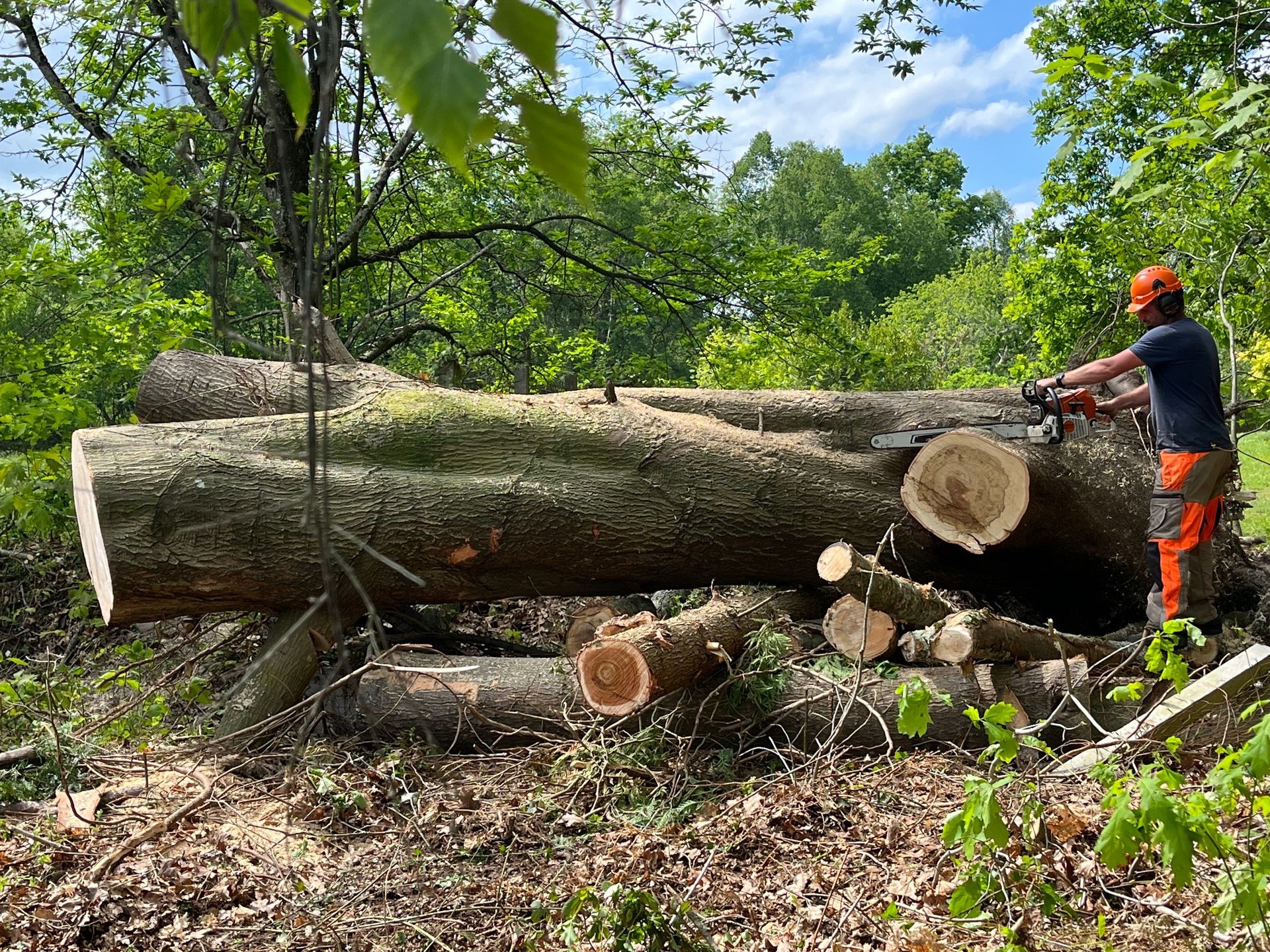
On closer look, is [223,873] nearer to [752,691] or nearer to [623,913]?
[623,913]

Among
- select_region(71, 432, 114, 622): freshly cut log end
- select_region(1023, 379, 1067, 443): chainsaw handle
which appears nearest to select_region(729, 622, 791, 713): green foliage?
select_region(1023, 379, 1067, 443): chainsaw handle

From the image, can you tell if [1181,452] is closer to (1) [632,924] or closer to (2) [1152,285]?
(2) [1152,285]

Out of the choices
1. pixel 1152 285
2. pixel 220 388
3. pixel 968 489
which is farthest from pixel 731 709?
pixel 220 388

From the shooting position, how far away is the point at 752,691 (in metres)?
4.73

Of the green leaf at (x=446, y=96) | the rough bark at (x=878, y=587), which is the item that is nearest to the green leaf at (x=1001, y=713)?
the rough bark at (x=878, y=587)

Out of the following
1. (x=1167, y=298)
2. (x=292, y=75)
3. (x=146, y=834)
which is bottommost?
(x=146, y=834)

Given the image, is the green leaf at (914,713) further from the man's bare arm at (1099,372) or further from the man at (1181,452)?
the man's bare arm at (1099,372)

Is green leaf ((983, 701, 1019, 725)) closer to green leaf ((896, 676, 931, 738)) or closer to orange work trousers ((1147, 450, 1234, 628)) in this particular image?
green leaf ((896, 676, 931, 738))

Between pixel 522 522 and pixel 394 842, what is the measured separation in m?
1.79

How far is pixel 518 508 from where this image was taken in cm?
538

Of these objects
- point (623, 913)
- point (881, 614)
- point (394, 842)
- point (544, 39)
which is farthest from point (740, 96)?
point (544, 39)

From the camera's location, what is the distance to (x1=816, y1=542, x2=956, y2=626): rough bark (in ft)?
15.3

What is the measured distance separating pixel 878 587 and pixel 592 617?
1826 mm

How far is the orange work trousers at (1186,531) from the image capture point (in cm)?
516
